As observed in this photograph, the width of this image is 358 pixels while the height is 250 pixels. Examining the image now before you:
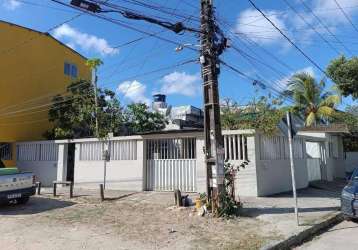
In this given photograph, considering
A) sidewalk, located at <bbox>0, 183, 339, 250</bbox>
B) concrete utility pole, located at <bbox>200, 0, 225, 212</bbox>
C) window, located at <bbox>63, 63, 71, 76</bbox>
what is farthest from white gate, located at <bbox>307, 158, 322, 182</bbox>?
window, located at <bbox>63, 63, 71, 76</bbox>

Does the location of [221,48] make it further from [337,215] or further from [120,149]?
[120,149]

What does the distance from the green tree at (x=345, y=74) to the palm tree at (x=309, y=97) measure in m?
7.20

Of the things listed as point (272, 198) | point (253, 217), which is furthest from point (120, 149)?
point (253, 217)

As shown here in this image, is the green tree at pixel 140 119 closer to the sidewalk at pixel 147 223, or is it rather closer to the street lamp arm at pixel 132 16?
the sidewalk at pixel 147 223

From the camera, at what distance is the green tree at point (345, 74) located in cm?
2095

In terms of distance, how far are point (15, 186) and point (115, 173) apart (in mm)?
5349

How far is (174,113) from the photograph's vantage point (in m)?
32.2

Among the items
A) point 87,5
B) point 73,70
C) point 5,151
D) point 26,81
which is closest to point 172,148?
point 87,5

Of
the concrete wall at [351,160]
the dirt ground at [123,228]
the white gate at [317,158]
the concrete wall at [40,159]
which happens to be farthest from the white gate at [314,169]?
the concrete wall at [40,159]

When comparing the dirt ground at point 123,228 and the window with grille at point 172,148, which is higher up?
the window with grille at point 172,148

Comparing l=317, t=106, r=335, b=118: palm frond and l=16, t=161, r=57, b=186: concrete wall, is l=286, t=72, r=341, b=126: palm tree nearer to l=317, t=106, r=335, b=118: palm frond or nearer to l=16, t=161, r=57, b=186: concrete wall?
l=317, t=106, r=335, b=118: palm frond

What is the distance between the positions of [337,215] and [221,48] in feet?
19.5

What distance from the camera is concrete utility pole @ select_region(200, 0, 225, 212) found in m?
10.5

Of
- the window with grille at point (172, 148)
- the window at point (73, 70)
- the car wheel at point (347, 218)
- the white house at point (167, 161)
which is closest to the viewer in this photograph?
the car wheel at point (347, 218)
